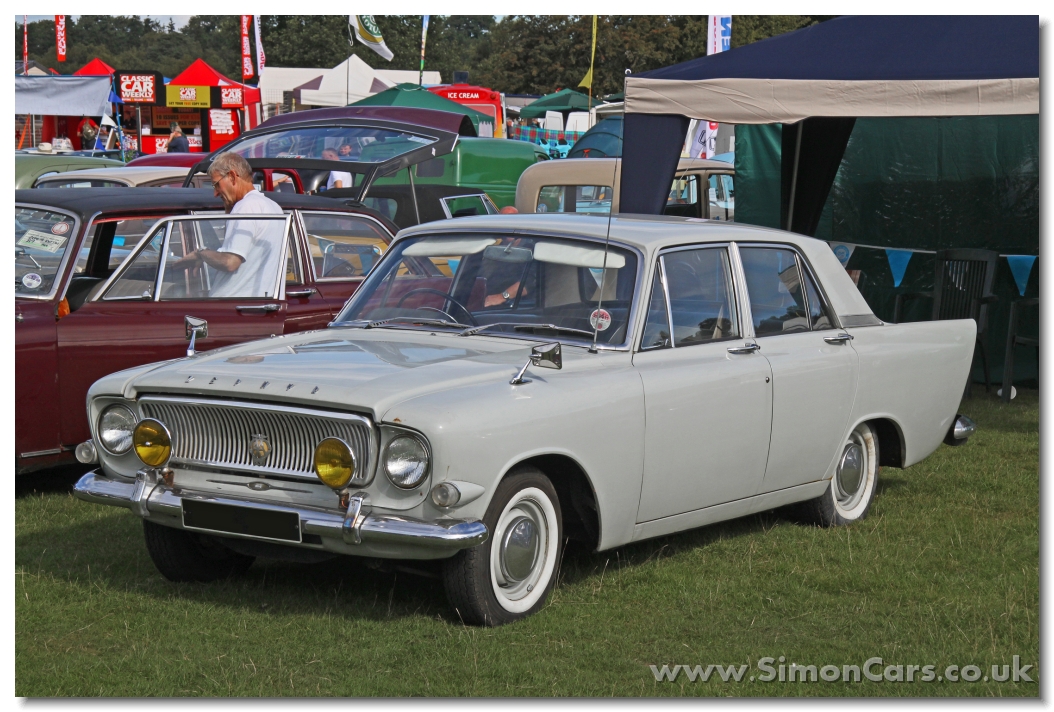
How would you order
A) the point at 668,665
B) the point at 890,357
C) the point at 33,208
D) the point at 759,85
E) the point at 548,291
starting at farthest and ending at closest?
the point at 759,85
the point at 33,208
the point at 890,357
the point at 548,291
the point at 668,665

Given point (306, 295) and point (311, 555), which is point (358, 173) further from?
point (311, 555)

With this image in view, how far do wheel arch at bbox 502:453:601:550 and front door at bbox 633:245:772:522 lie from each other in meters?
0.24

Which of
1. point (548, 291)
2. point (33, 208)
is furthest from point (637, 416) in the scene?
point (33, 208)

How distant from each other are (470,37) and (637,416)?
9702 cm

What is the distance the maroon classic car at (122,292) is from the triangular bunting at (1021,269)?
6309mm

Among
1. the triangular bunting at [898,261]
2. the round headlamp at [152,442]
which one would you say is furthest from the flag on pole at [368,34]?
the round headlamp at [152,442]

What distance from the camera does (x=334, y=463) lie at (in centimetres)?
445

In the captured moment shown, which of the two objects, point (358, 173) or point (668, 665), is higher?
point (358, 173)

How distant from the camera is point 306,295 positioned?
297 inches

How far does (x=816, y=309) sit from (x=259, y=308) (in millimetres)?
3060

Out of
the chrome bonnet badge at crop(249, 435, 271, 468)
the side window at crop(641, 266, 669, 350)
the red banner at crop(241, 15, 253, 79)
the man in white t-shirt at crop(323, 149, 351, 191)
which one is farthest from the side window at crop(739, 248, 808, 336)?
the red banner at crop(241, 15, 253, 79)

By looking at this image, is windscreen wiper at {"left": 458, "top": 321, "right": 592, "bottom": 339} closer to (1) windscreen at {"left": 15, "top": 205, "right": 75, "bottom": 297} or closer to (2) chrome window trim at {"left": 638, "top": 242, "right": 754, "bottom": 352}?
(2) chrome window trim at {"left": 638, "top": 242, "right": 754, "bottom": 352}

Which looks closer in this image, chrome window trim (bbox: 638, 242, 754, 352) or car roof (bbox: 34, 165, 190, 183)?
chrome window trim (bbox: 638, 242, 754, 352)

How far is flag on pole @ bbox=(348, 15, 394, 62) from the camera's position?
87.9 ft
